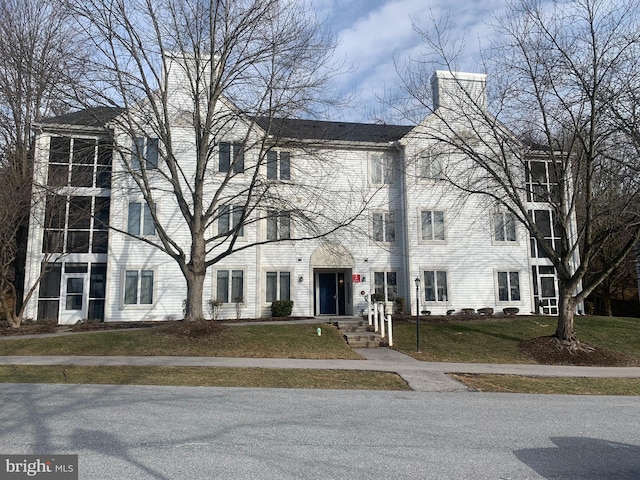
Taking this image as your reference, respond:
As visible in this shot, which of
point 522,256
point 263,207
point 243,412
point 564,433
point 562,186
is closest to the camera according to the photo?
point 564,433

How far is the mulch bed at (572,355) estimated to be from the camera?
13.6m

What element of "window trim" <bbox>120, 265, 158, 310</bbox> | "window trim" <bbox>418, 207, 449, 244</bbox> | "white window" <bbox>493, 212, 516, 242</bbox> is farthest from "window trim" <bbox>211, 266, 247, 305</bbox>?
"white window" <bbox>493, 212, 516, 242</bbox>

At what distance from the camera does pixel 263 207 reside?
51.2ft

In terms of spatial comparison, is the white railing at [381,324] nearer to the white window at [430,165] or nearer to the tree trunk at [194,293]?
the white window at [430,165]

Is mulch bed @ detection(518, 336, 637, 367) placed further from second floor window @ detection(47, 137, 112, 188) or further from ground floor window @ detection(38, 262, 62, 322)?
ground floor window @ detection(38, 262, 62, 322)

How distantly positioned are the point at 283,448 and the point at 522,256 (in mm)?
22190

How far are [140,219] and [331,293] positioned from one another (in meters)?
10.3

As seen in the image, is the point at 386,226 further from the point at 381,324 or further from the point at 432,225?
the point at 381,324

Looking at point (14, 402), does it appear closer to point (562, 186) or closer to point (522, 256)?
point (562, 186)

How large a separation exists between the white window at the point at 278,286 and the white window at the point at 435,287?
7.13m

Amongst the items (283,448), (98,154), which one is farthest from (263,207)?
(283,448)

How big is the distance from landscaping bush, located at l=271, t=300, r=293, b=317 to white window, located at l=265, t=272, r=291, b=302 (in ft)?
2.26

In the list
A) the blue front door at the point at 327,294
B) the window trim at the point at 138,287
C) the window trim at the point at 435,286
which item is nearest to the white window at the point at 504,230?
the window trim at the point at 435,286

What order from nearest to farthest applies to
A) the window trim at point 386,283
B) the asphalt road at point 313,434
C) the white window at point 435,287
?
Answer: the asphalt road at point 313,434
the window trim at point 386,283
the white window at point 435,287
